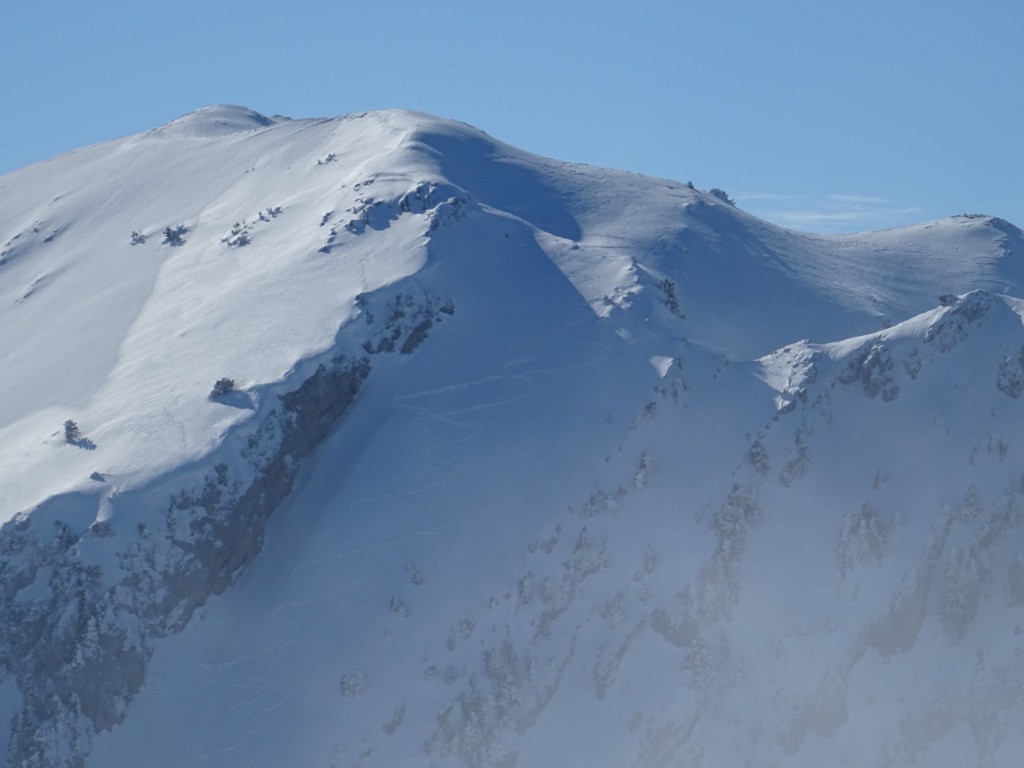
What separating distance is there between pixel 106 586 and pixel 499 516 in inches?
521

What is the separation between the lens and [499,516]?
164 feet

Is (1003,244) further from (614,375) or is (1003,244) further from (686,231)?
(614,375)

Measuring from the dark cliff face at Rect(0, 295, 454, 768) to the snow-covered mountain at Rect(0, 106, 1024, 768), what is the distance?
0.10 metres

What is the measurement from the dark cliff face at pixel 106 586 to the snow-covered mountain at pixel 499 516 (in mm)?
97

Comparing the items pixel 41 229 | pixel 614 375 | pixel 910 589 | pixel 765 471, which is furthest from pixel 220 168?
pixel 910 589

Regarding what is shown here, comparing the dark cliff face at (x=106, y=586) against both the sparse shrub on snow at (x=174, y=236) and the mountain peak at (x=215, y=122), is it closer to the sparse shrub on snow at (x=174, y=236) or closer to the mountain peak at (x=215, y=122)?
the sparse shrub on snow at (x=174, y=236)

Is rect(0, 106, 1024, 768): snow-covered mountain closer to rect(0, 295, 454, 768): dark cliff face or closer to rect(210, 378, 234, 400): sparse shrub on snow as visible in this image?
rect(0, 295, 454, 768): dark cliff face

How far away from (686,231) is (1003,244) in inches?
807

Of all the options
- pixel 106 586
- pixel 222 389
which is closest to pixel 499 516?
pixel 222 389

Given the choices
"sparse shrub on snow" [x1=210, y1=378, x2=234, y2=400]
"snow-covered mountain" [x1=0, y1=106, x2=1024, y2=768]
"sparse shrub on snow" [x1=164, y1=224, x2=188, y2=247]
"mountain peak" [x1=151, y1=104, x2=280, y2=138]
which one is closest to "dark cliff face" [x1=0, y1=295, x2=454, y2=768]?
"snow-covered mountain" [x1=0, y1=106, x2=1024, y2=768]

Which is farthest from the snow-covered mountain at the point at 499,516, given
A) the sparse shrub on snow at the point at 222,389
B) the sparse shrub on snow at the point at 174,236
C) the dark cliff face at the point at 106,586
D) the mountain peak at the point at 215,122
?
the mountain peak at the point at 215,122

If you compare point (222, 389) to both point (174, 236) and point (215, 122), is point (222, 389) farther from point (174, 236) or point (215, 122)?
point (215, 122)

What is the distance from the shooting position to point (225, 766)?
44688mm

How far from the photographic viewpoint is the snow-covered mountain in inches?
1794
